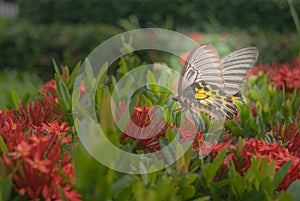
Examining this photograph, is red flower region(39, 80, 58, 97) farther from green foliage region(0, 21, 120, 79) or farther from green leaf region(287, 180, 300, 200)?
green foliage region(0, 21, 120, 79)

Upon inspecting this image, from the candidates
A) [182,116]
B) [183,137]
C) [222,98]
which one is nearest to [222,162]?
[183,137]

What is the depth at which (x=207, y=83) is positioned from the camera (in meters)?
2.46

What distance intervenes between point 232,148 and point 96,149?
762mm

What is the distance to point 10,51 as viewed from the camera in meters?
8.38

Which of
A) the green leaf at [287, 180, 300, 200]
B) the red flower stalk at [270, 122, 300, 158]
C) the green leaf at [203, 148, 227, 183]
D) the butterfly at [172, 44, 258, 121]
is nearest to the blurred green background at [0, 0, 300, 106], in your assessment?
the butterfly at [172, 44, 258, 121]

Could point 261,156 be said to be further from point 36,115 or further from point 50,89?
point 50,89

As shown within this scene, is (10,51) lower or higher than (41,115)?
lower

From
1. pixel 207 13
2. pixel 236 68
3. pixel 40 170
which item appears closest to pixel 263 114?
pixel 236 68

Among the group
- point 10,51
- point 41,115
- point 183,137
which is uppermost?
point 183,137

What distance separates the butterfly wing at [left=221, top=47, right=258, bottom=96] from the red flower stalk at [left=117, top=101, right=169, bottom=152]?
597 millimetres

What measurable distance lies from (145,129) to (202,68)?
51 centimetres

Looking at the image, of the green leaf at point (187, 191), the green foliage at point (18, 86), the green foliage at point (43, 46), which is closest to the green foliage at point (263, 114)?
the green leaf at point (187, 191)

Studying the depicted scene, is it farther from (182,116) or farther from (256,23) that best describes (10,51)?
(256,23)

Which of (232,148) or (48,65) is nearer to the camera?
(232,148)
